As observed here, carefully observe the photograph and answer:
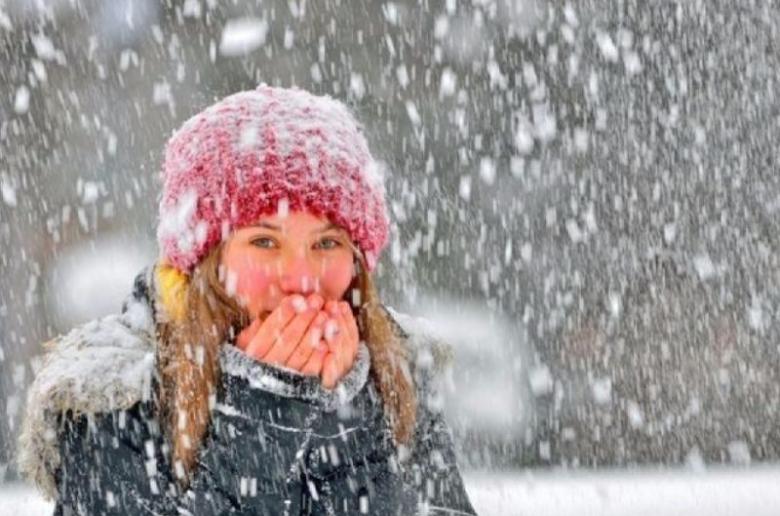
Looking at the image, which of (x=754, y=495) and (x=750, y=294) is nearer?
(x=754, y=495)

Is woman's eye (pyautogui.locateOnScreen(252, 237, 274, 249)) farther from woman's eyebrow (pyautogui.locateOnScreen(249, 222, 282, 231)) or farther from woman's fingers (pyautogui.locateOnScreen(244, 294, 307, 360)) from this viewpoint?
woman's fingers (pyautogui.locateOnScreen(244, 294, 307, 360))

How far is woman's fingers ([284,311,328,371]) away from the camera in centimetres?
135

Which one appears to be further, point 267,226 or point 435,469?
point 435,469

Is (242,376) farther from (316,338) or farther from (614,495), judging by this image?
(614,495)

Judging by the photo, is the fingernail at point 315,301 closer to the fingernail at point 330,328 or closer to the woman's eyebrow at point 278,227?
the fingernail at point 330,328

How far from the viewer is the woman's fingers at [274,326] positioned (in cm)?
135

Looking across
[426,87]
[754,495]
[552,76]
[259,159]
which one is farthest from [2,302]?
[259,159]

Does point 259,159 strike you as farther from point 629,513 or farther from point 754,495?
point 754,495

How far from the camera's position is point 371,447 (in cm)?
151

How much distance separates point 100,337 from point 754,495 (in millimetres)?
3365

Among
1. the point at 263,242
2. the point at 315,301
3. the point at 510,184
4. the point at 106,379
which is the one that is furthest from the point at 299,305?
the point at 510,184

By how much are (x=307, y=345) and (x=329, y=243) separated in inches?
7.6

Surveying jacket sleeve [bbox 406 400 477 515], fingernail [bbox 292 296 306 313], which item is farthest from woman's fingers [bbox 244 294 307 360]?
jacket sleeve [bbox 406 400 477 515]

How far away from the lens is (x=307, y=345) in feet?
4.45
